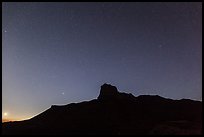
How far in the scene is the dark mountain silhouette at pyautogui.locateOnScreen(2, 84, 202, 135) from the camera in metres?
79.9

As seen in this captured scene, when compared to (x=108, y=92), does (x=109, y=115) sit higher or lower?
lower

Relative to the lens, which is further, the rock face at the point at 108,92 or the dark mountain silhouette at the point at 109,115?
the rock face at the point at 108,92

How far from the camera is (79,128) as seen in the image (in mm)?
83438

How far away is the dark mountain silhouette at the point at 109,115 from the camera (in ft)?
262

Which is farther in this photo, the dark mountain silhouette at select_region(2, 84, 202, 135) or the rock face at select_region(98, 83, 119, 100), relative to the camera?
the rock face at select_region(98, 83, 119, 100)

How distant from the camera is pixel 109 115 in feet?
312

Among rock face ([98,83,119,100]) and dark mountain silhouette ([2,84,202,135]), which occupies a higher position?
rock face ([98,83,119,100])

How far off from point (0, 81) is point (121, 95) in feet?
385

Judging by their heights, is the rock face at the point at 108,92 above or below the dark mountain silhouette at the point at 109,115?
above

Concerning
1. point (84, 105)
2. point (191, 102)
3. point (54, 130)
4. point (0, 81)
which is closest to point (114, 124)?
point (54, 130)

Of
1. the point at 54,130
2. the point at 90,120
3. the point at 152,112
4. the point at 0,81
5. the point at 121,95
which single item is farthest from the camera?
the point at 121,95

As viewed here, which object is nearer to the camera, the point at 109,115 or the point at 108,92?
the point at 109,115

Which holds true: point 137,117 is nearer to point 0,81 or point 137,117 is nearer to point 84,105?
point 84,105

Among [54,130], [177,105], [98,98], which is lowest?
[54,130]
